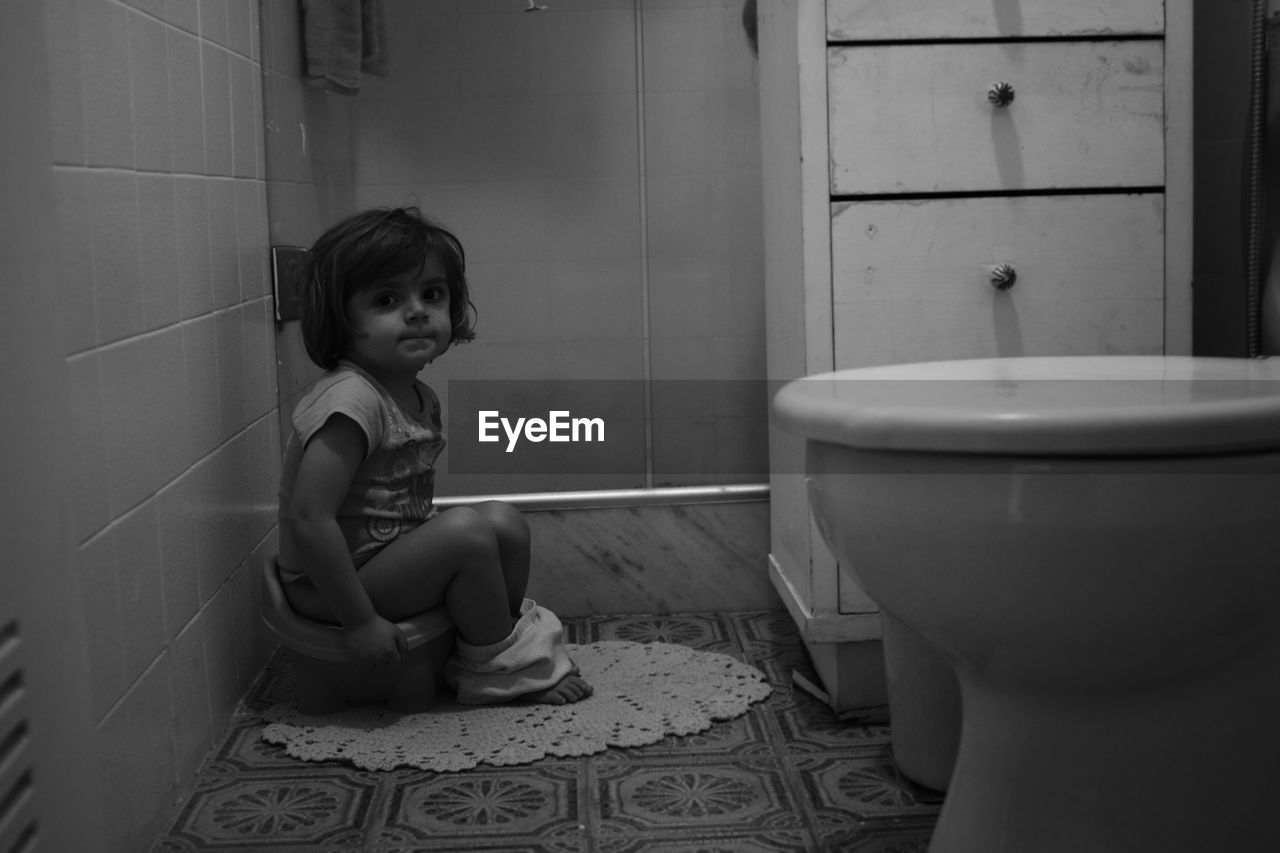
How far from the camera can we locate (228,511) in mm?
1389

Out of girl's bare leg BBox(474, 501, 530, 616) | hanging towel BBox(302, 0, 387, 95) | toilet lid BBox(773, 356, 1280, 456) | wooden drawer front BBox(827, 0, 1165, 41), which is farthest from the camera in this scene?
hanging towel BBox(302, 0, 387, 95)

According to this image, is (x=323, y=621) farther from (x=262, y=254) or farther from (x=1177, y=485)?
(x=1177, y=485)

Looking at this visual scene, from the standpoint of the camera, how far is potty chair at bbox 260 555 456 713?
137cm

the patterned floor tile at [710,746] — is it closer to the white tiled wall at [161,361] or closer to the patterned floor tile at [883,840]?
the patterned floor tile at [883,840]

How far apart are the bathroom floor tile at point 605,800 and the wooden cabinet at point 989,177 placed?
380 mm

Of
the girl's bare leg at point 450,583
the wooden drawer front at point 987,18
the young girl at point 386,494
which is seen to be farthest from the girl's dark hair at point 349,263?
the wooden drawer front at point 987,18

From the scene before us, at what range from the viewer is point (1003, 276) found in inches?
50.1

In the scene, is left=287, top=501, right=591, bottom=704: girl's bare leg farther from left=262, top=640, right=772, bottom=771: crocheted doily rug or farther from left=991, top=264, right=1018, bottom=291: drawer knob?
left=991, top=264, right=1018, bottom=291: drawer knob

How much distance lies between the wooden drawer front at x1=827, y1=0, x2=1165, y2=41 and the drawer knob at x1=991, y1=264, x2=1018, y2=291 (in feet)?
0.73

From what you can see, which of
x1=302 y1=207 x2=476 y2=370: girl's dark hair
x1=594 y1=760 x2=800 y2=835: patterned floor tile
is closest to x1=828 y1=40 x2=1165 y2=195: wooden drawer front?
x1=302 y1=207 x2=476 y2=370: girl's dark hair

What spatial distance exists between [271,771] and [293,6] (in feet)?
3.15

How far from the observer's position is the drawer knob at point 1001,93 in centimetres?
126

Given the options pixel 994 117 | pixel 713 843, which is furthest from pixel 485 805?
pixel 994 117

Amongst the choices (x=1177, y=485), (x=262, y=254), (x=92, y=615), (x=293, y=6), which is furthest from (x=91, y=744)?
(x=293, y=6)
